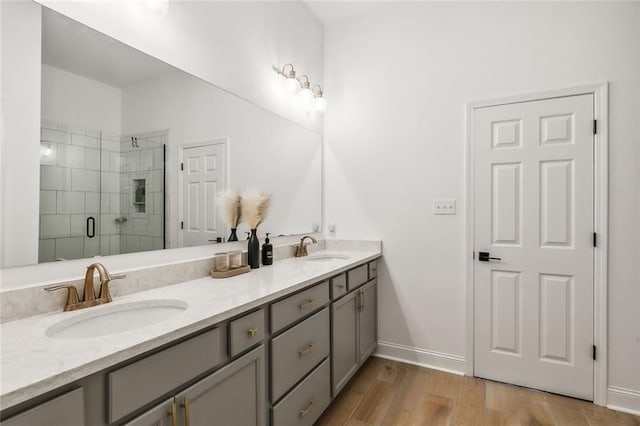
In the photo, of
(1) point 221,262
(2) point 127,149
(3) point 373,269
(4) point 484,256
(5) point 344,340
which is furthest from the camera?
(3) point 373,269

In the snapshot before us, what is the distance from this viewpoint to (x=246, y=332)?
1.26 m

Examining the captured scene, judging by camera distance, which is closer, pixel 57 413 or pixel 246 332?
pixel 57 413

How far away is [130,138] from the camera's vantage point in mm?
1440

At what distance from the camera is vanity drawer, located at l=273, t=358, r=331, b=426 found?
4.82ft

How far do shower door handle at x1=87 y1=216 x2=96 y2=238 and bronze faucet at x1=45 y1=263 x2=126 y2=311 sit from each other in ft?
0.40

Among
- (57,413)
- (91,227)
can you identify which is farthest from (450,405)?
(91,227)

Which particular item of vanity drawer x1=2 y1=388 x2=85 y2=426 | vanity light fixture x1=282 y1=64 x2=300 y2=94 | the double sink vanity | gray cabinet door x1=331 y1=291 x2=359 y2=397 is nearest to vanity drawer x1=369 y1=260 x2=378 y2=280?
gray cabinet door x1=331 y1=291 x2=359 y2=397

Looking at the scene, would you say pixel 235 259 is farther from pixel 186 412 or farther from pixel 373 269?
pixel 373 269

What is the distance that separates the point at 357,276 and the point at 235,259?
35.2 inches

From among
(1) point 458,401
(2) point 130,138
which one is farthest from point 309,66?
(1) point 458,401

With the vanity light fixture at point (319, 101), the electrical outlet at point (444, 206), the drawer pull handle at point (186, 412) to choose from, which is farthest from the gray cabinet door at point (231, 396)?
the vanity light fixture at point (319, 101)

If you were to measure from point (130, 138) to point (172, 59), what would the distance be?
48 cm

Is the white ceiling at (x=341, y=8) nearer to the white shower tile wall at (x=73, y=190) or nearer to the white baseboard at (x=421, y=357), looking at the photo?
the white shower tile wall at (x=73, y=190)

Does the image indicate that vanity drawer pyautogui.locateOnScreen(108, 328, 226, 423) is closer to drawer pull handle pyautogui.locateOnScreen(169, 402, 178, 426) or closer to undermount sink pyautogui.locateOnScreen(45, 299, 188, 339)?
drawer pull handle pyautogui.locateOnScreen(169, 402, 178, 426)
